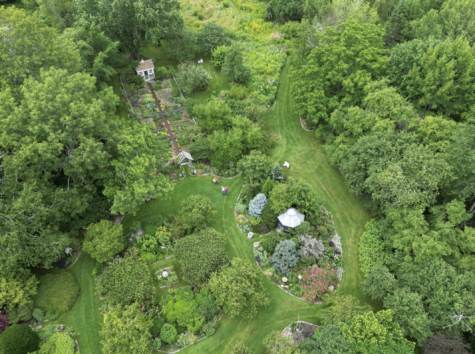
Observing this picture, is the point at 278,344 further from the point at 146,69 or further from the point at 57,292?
the point at 146,69

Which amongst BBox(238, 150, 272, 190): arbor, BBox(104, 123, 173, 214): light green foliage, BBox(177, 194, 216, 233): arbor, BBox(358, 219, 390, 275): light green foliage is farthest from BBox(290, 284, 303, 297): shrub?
BBox(104, 123, 173, 214): light green foliage

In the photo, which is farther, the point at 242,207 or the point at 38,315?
the point at 242,207

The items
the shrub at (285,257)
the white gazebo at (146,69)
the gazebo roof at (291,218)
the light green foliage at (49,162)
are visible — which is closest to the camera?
the light green foliage at (49,162)

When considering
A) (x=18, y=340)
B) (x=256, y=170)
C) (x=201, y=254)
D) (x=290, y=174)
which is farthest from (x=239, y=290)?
(x=18, y=340)

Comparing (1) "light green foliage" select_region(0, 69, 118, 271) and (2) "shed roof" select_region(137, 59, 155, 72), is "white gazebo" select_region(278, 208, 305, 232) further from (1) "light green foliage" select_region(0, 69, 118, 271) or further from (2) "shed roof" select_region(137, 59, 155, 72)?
(2) "shed roof" select_region(137, 59, 155, 72)

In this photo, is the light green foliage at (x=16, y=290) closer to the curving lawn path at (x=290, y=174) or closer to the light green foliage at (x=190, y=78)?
the curving lawn path at (x=290, y=174)

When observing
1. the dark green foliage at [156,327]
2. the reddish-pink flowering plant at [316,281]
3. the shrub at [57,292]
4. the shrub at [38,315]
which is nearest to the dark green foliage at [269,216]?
the reddish-pink flowering plant at [316,281]
